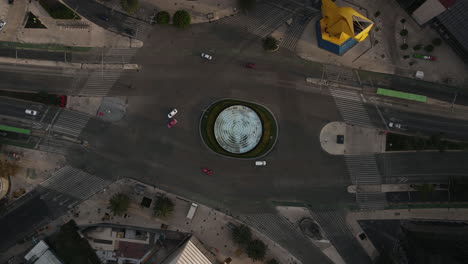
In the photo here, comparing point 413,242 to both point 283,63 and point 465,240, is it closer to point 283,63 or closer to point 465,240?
point 465,240

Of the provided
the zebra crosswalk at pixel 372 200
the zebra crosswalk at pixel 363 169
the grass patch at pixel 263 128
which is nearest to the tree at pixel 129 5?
the grass patch at pixel 263 128

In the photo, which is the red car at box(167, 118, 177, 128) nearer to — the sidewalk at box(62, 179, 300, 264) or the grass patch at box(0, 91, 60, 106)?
the sidewalk at box(62, 179, 300, 264)

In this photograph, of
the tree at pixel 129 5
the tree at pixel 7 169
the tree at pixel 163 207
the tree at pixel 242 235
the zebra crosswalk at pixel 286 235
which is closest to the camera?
the tree at pixel 129 5

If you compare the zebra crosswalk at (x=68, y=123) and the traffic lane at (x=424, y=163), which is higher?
the zebra crosswalk at (x=68, y=123)

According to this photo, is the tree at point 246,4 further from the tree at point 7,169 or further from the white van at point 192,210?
the tree at point 7,169

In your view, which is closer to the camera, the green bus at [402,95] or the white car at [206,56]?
the white car at [206,56]

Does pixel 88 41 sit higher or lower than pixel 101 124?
higher

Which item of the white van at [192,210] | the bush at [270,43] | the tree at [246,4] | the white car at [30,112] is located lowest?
the white van at [192,210]

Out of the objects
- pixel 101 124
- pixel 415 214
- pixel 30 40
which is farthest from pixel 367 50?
pixel 30 40
